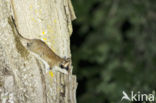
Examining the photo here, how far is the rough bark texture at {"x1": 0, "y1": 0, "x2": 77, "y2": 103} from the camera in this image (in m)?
1.18

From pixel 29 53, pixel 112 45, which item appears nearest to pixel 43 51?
pixel 29 53

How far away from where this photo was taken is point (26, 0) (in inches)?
47.2

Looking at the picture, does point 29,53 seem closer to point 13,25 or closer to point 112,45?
point 13,25

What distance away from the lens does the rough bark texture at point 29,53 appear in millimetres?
1181

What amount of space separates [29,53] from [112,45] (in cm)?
192

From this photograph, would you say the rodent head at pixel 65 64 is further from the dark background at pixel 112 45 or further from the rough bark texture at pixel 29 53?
the dark background at pixel 112 45

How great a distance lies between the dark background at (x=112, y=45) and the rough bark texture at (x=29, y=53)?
1.66 m

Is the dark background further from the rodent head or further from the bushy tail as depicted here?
the bushy tail

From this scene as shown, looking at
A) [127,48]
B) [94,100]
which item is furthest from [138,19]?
[94,100]

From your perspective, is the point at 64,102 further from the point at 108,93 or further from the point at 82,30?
the point at 82,30

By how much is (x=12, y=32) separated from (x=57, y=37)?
0.54 ft

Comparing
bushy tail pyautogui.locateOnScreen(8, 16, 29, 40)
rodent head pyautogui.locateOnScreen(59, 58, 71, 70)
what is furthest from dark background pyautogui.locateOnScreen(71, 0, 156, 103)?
bushy tail pyautogui.locateOnScreen(8, 16, 29, 40)

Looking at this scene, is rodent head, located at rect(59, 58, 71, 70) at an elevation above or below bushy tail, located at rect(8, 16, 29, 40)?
below

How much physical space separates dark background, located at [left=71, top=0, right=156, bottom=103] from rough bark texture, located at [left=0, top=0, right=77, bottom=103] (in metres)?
1.66
